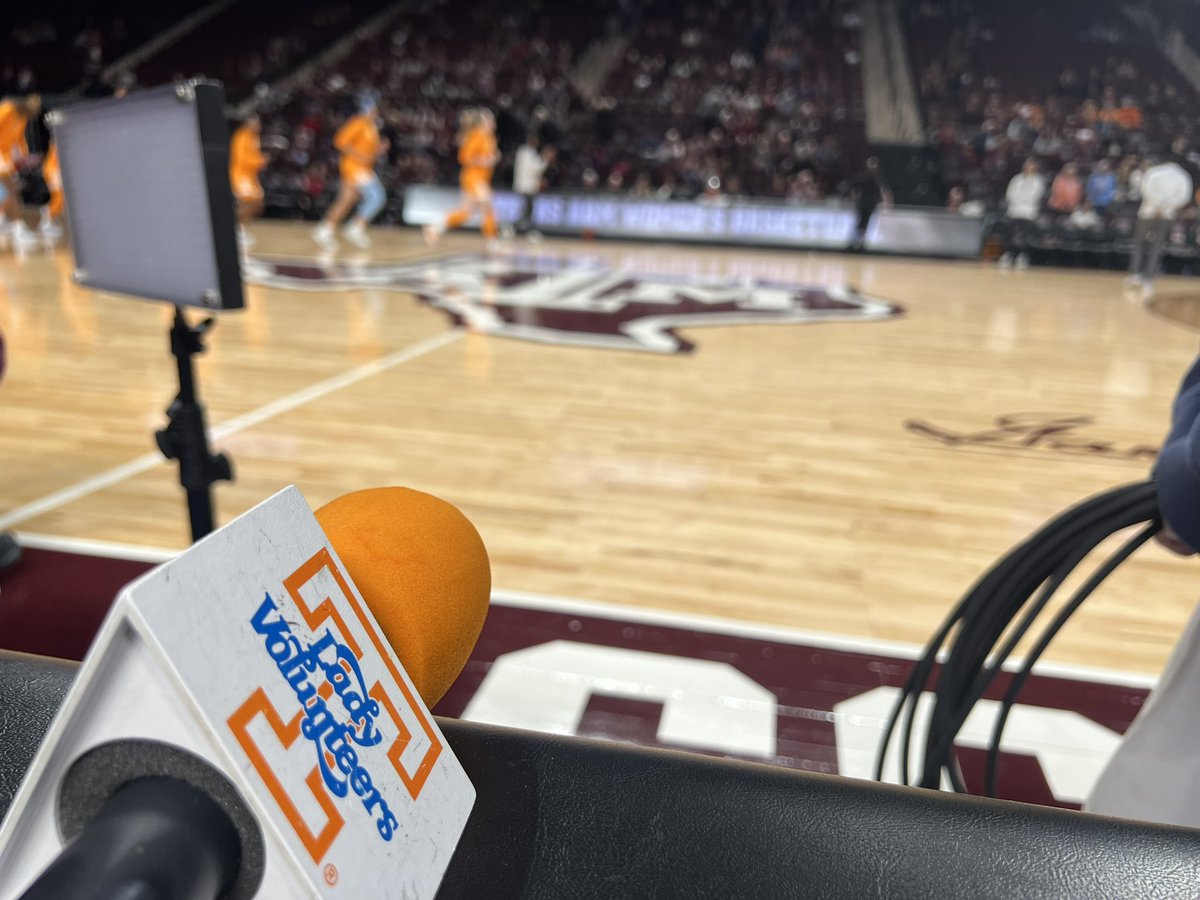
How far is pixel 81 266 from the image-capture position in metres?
1.37

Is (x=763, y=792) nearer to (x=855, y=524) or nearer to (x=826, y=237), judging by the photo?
(x=855, y=524)

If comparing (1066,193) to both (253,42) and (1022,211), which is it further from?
(253,42)

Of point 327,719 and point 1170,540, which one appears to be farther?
point 1170,540

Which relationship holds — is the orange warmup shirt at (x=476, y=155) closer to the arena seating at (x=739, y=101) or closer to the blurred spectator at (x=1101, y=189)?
the arena seating at (x=739, y=101)

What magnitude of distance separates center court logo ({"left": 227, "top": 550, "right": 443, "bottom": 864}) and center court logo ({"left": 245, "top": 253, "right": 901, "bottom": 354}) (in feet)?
14.0

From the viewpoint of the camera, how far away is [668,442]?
10.2 feet

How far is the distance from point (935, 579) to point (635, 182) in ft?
37.1

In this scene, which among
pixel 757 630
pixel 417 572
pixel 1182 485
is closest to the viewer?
pixel 417 572

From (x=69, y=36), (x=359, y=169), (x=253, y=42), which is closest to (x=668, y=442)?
(x=359, y=169)

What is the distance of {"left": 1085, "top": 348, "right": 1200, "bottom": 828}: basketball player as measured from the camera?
31.6 inches

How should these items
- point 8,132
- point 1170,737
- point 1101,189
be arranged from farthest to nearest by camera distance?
point 1101,189 < point 8,132 < point 1170,737

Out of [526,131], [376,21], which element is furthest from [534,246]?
[376,21]

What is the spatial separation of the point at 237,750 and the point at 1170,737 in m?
0.89

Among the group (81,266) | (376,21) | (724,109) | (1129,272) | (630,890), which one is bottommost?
(1129,272)
